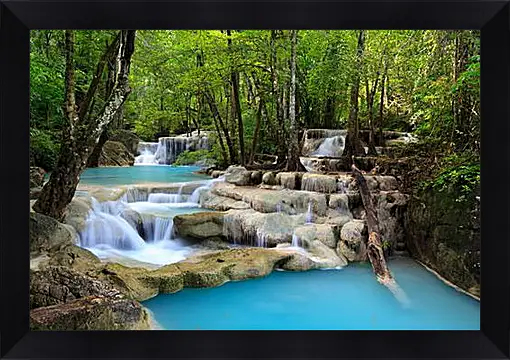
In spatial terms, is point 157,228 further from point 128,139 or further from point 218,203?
point 128,139

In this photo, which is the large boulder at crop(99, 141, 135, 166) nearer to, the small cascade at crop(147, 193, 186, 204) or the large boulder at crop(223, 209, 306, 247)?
the small cascade at crop(147, 193, 186, 204)

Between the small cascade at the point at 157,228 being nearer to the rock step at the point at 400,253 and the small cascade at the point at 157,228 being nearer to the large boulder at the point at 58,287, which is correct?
the large boulder at the point at 58,287

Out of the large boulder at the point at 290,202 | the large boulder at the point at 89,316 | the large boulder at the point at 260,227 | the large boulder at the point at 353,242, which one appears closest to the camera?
the large boulder at the point at 89,316

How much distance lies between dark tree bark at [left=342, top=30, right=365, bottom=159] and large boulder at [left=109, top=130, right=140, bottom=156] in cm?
332

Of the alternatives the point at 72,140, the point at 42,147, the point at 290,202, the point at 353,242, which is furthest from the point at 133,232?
the point at 353,242

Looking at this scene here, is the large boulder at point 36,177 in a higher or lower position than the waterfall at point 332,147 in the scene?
lower

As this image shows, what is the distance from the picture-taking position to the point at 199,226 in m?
4.02

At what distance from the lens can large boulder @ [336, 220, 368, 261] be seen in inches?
147

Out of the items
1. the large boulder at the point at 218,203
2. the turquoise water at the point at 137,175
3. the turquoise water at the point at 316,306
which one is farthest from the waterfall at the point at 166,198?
the turquoise water at the point at 316,306

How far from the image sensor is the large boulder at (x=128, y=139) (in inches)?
244

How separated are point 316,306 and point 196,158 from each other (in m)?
3.48
